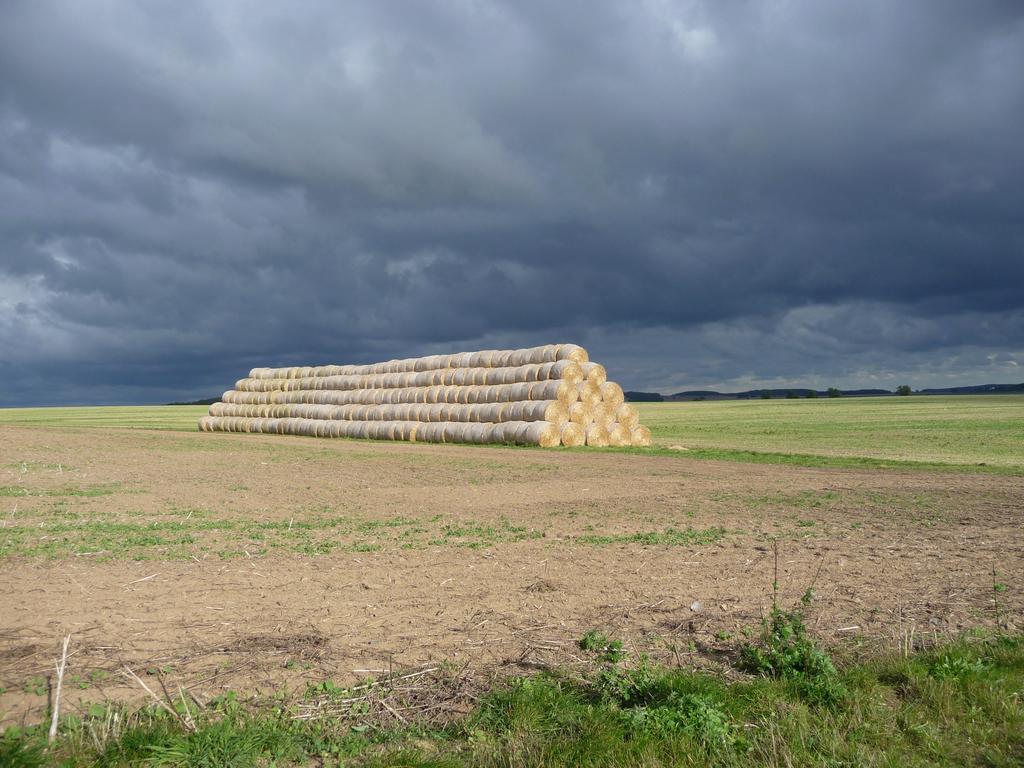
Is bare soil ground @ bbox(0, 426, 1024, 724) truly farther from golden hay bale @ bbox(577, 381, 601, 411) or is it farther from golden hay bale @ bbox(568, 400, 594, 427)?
golden hay bale @ bbox(577, 381, 601, 411)

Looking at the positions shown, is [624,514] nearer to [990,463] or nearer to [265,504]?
[265,504]

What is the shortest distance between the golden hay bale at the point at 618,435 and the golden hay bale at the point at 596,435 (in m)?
0.19

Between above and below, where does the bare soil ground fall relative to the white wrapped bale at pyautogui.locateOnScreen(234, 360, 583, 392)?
below

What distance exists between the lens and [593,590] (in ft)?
24.2

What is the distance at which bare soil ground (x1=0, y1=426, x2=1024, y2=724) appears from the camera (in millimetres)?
5688

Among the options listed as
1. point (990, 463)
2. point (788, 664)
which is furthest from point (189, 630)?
point (990, 463)

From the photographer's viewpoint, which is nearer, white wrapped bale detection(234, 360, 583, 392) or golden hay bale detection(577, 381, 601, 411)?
golden hay bale detection(577, 381, 601, 411)

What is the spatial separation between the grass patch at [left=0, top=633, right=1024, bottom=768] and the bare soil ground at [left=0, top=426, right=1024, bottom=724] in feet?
1.80

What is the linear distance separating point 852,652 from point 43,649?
19.0 ft

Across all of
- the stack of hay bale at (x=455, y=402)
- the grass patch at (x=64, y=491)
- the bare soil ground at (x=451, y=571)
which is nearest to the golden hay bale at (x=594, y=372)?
the stack of hay bale at (x=455, y=402)

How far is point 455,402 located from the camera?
34.2 m

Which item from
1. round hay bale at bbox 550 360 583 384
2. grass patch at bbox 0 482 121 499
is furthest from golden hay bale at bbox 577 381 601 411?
grass patch at bbox 0 482 121 499

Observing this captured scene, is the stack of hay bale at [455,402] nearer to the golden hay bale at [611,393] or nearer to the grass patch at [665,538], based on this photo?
the golden hay bale at [611,393]

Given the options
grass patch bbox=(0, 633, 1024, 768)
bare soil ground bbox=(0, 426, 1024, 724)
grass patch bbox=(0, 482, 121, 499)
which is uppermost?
grass patch bbox=(0, 482, 121, 499)
